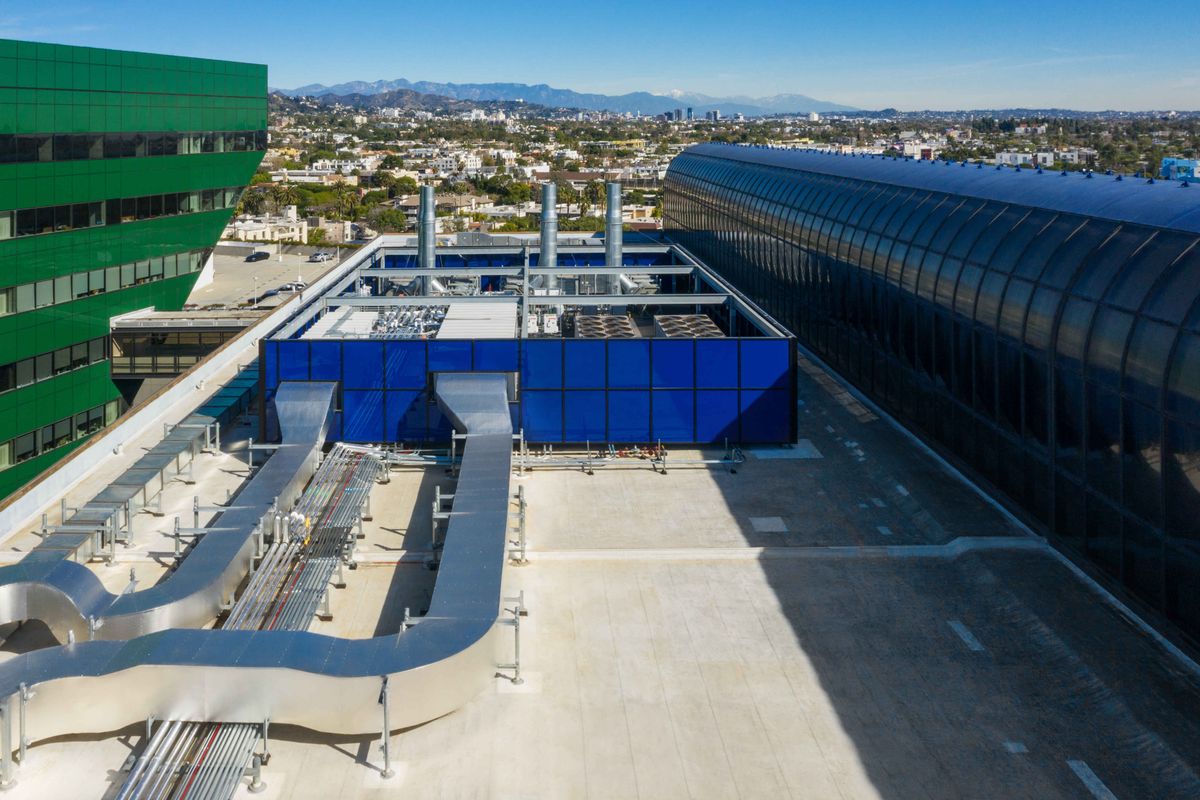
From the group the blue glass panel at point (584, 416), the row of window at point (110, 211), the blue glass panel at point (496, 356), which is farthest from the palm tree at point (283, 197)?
the blue glass panel at point (584, 416)

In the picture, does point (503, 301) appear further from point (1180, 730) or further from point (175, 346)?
point (1180, 730)

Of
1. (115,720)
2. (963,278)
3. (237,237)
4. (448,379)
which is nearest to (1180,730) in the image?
(963,278)

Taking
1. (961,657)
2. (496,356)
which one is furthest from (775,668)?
(496,356)

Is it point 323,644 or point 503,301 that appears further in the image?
point 503,301

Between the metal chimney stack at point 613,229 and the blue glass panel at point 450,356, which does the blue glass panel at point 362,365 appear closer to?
the blue glass panel at point 450,356

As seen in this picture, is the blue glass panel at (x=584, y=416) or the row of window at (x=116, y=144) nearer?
the blue glass panel at (x=584, y=416)

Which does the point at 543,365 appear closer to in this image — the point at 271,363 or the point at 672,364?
the point at 672,364
